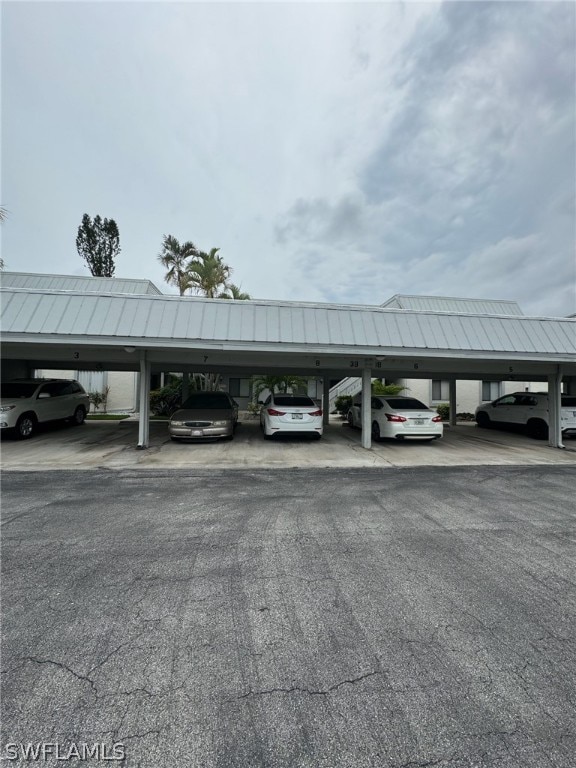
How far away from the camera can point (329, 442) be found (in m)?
11.9

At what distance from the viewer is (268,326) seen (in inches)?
379

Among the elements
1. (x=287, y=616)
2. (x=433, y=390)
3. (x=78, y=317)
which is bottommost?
(x=287, y=616)

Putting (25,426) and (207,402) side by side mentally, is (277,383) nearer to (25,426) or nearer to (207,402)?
(207,402)

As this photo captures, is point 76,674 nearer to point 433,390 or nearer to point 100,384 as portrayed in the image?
point 100,384

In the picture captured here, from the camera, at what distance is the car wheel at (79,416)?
14798 mm

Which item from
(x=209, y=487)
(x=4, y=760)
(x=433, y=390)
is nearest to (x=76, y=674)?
(x=4, y=760)

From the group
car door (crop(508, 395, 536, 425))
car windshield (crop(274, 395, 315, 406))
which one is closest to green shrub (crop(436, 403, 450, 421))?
car door (crop(508, 395, 536, 425))

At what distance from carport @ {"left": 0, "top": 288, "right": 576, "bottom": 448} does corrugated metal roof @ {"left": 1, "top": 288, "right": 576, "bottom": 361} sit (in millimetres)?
24

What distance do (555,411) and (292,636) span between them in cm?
1275

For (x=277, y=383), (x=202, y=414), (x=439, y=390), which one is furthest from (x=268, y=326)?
(x=439, y=390)

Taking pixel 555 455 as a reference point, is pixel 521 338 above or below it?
above

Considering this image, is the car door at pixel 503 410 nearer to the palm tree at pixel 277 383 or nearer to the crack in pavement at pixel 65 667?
the palm tree at pixel 277 383

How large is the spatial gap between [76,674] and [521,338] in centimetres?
1150

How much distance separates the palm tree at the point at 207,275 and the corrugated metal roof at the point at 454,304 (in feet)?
37.3
